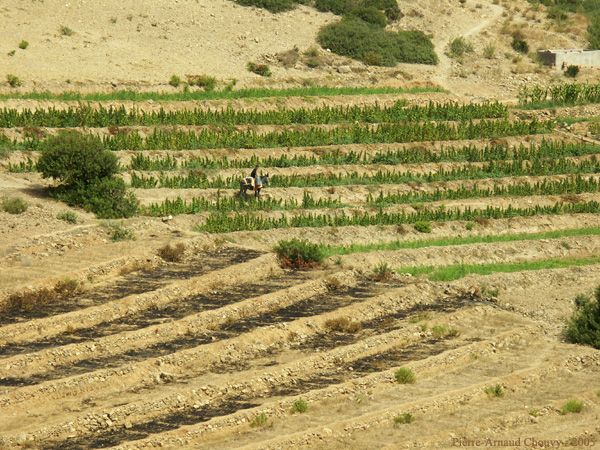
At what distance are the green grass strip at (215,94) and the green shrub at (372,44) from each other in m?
3.15

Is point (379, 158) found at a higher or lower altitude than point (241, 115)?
lower

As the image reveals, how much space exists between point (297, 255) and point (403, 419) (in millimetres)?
10732

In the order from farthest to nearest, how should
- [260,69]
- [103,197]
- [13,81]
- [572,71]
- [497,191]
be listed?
[572,71] < [260,69] < [13,81] < [497,191] < [103,197]

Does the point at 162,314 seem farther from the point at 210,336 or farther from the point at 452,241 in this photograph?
the point at 452,241

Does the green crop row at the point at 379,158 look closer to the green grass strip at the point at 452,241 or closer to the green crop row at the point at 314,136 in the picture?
the green crop row at the point at 314,136

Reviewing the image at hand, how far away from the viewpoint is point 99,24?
2608 inches

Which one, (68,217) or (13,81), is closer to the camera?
(68,217)

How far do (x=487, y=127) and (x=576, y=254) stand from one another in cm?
1260

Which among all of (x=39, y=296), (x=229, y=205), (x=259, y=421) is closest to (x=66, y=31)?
(x=229, y=205)

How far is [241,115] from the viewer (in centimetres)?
5862

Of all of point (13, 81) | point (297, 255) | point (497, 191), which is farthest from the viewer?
point (13, 81)

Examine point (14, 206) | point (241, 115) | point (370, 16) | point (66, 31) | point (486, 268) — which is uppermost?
point (370, 16)

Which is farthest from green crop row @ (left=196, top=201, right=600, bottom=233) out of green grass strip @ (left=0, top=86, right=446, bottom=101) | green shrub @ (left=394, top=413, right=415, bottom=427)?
green shrub @ (left=394, top=413, right=415, bottom=427)

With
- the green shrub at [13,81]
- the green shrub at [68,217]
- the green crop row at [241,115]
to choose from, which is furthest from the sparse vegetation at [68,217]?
the green shrub at [13,81]
